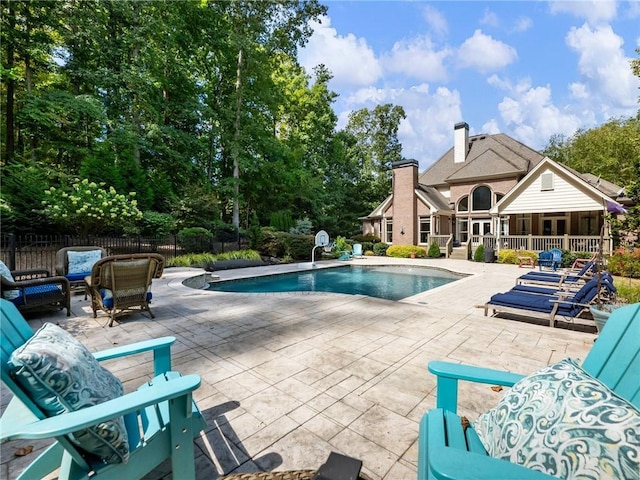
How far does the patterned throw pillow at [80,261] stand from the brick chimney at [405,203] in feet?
61.4

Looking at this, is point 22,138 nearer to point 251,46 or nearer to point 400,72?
point 251,46

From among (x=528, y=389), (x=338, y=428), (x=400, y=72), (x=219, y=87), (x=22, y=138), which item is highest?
(x=219, y=87)

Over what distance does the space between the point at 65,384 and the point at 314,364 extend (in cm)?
258

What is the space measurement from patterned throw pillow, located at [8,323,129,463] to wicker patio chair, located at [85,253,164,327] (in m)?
3.87

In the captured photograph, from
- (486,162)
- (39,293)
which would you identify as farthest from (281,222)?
(39,293)

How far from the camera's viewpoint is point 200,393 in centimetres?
288

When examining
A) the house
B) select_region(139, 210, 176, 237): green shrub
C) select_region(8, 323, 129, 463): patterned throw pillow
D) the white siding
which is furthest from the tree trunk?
select_region(8, 323, 129, 463): patterned throw pillow

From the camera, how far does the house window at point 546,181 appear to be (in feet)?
53.6

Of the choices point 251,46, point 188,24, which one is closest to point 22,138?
point 188,24

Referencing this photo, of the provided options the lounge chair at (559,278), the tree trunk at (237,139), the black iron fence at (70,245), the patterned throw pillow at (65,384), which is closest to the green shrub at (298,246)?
the black iron fence at (70,245)

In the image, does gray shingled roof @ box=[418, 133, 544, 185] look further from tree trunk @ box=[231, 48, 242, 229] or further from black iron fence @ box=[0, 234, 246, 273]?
black iron fence @ box=[0, 234, 246, 273]

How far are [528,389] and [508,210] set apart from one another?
19.4 meters

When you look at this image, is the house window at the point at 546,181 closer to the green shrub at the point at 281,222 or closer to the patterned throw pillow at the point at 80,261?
the green shrub at the point at 281,222

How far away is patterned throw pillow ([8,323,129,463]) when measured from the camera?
125cm
